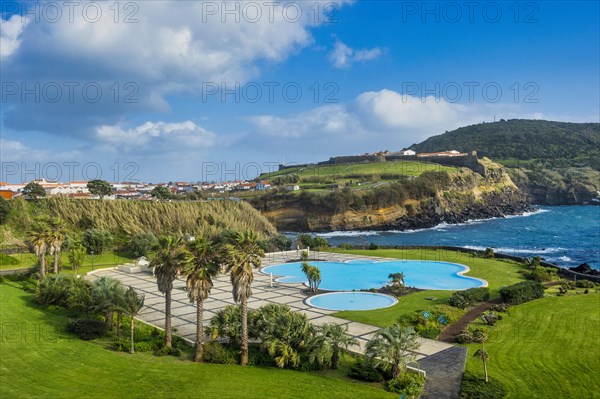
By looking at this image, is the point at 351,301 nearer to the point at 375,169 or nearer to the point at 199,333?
the point at 199,333

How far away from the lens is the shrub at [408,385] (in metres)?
16.7

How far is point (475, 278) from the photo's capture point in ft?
135

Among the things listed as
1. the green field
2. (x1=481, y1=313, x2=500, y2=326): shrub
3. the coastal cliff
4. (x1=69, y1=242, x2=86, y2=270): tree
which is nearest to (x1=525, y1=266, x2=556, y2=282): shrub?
(x1=481, y1=313, x2=500, y2=326): shrub

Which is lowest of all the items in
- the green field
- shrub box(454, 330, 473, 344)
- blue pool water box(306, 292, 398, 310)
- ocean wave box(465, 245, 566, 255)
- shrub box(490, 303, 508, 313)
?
ocean wave box(465, 245, 566, 255)

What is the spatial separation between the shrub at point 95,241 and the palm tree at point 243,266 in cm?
3927

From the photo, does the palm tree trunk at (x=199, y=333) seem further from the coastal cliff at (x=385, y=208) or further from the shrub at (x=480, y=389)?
the coastal cliff at (x=385, y=208)

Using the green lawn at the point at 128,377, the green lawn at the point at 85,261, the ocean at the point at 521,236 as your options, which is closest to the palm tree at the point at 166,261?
the green lawn at the point at 128,377

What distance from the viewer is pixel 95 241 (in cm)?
5366

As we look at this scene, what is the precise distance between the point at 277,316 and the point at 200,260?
5.03m

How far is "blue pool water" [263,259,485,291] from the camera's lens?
132 ft

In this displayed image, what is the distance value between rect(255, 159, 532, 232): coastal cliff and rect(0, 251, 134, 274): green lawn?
6605cm

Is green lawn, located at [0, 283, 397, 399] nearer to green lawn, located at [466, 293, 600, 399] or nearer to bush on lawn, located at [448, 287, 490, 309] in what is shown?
green lawn, located at [466, 293, 600, 399]

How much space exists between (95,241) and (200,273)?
39280 millimetres

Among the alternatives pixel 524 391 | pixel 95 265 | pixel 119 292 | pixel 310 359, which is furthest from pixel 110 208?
pixel 524 391
